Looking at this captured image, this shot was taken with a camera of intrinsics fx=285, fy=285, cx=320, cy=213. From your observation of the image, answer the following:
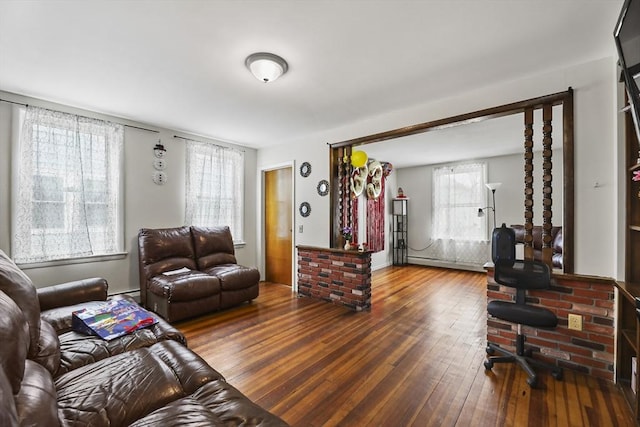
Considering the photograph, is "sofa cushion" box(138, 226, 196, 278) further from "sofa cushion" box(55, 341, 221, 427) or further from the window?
the window

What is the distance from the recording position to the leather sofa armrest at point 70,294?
2.21 metres

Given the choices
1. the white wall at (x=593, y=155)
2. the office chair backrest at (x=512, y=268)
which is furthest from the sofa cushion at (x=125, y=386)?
the white wall at (x=593, y=155)

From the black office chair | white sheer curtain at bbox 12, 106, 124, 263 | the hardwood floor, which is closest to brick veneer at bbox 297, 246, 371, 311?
the hardwood floor

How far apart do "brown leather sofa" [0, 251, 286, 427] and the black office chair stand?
1.93 m

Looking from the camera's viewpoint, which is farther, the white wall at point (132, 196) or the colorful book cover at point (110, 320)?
the white wall at point (132, 196)

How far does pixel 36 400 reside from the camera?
1.01 m

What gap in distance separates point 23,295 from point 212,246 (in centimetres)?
271

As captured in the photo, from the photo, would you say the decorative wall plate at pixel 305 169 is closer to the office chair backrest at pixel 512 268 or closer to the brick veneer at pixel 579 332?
the office chair backrest at pixel 512 268

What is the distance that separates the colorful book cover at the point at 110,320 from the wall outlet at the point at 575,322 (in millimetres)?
3145

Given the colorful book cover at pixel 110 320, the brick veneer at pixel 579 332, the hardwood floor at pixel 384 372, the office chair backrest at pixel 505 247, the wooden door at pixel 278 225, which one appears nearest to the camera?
the hardwood floor at pixel 384 372

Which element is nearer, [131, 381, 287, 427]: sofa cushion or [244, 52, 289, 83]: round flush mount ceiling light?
[131, 381, 287, 427]: sofa cushion

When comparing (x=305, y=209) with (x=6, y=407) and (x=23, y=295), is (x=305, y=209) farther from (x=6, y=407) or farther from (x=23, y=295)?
(x=6, y=407)

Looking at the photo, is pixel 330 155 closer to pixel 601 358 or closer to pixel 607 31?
pixel 607 31

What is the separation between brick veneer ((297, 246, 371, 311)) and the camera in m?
3.64
